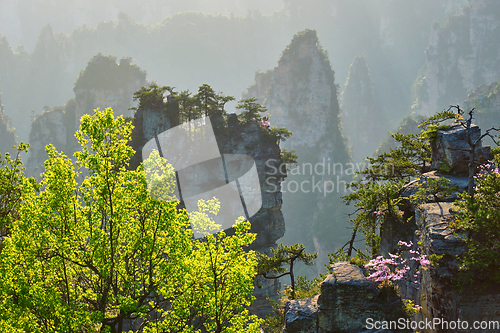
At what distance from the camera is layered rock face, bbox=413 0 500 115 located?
59938 millimetres

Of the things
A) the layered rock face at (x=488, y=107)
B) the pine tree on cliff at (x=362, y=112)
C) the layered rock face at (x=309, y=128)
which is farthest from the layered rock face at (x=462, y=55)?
the layered rock face at (x=309, y=128)

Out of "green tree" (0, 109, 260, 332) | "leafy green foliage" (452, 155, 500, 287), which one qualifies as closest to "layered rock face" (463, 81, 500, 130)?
"leafy green foliage" (452, 155, 500, 287)

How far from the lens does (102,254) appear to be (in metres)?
7.33

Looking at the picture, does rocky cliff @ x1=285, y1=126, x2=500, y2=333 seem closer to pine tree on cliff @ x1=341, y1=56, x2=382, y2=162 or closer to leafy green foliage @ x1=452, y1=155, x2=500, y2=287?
leafy green foliage @ x1=452, y1=155, x2=500, y2=287

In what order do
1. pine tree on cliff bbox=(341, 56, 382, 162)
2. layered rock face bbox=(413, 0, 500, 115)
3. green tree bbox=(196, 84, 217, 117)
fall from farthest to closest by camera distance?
pine tree on cliff bbox=(341, 56, 382, 162), layered rock face bbox=(413, 0, 500, 115), green tree bbox=(196, 84, 217, 117)

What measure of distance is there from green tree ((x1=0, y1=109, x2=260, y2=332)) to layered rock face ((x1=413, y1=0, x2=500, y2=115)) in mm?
74848

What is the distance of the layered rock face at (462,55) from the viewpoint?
5994 centimetres

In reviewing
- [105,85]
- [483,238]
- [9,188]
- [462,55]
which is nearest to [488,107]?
[462,55]

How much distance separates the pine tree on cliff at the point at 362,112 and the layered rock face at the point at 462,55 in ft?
41.3

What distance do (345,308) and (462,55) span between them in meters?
76.0

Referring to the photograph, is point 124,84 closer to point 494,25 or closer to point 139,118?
point 139,118

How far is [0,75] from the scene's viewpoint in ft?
238

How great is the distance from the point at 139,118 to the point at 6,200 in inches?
694

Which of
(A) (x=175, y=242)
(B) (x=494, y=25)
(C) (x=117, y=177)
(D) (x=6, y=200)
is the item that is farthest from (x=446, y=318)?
(B) (x=494, y=25)
